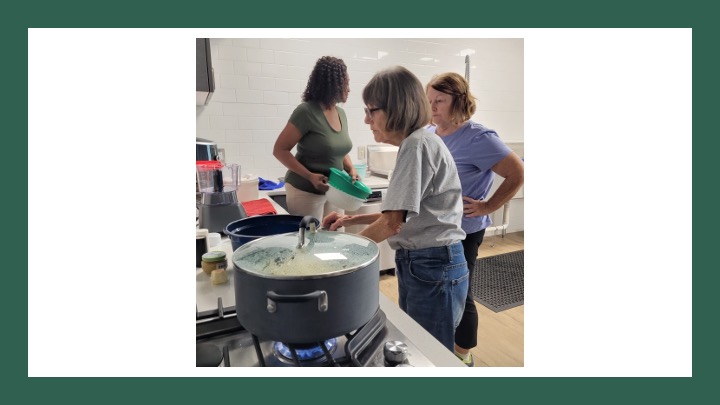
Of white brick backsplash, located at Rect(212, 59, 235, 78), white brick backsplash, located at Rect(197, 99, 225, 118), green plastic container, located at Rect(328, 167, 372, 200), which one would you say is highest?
white brick backsplash, located at Rect(212, 59, 235, 78)

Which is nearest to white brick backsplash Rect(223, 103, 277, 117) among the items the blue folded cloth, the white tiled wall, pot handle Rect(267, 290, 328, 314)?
the white tiled wall

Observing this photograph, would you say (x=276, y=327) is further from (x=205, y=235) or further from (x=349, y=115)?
(x=349, y=115)

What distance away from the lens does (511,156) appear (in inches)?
46.9

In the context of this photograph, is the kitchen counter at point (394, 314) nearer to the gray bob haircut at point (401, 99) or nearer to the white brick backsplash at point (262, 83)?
the gray bob haircut at point (401, 99)

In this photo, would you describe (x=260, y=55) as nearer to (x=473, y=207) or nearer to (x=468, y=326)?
(x=473, y=207)

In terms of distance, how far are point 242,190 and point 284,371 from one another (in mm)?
1211

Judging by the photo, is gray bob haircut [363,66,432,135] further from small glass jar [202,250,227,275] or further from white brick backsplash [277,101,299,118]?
white brick backsplash [277,101,299,118]

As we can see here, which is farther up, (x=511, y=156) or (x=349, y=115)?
(x=349, y=115)

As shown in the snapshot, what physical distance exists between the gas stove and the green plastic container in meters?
0.52

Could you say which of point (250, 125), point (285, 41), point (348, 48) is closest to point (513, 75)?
point (348, 48)

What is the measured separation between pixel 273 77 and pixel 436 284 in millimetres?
2011

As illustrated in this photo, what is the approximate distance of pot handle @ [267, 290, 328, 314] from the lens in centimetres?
48
